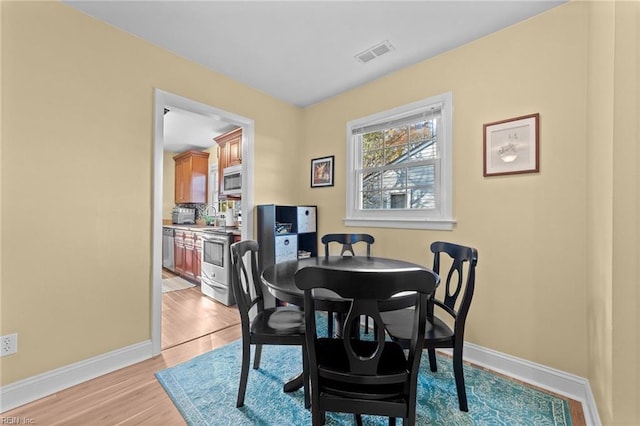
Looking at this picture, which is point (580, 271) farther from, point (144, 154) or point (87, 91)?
point (87, 91)

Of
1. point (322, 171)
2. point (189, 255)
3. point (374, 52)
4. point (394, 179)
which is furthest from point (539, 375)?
point (189, 255)

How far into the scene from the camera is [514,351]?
1944 mm

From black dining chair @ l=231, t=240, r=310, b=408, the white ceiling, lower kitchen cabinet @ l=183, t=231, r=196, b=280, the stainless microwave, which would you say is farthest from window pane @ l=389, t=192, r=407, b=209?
lower kitchen cabinet @ l=183, t=231, r=196, b=280

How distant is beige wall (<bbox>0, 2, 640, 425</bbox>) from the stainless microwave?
149 centimetres

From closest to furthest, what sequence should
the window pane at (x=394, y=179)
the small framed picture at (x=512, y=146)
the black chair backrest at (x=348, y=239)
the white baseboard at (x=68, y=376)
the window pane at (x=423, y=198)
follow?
1. the white baseboard at (x=68, y=376)
2. the small framed picture at (x=512, y=146)
3. the window pane at (x=423, y=198)
4. the black chair backrest at (x=348, y=239)
5. the window pane at (x=394, y=179)

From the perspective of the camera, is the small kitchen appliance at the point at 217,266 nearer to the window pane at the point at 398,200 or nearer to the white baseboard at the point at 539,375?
the window pane at the point at 398,200

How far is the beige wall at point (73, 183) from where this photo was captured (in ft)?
5.43

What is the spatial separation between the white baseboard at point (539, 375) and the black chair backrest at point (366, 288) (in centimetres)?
134

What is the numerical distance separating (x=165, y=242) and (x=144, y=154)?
3690mm

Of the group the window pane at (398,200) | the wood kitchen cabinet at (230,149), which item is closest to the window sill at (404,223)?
the window pane at (398,200)

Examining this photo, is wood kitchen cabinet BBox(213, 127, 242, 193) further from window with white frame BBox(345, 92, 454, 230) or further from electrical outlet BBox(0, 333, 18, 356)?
electrical outlet BBox(0, 333, 18, 356)

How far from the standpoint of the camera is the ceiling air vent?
7.36 ft

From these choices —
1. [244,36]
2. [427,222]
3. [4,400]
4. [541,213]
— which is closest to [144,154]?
[244,36]

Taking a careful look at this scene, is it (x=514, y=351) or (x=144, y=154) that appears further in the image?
(x=144, y=154)
